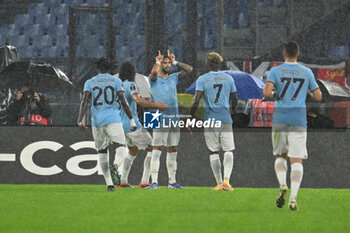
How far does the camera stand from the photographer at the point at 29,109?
11.1 metres

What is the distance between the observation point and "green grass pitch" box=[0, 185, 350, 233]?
16.7 feet

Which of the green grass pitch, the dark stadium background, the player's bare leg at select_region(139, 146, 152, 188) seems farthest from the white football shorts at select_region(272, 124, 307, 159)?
the dark stadium background

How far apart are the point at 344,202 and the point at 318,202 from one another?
29 cm

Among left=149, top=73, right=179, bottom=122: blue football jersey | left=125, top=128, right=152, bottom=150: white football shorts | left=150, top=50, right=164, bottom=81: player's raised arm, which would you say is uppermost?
left=150, top=50, right=164, bottom=81: player's raised arm

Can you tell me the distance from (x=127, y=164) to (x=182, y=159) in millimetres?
987

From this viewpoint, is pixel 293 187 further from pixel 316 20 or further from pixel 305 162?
pixel 316 20

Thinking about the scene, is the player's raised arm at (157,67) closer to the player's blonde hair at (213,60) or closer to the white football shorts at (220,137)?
the player's blonde hair at (213,60)

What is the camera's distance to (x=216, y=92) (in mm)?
8898

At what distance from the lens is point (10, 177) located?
34.1 ft

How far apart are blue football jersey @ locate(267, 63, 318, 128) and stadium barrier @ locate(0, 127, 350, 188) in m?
3.57

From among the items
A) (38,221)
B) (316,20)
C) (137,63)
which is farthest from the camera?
(316,20)

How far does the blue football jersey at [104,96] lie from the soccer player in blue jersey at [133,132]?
2.37 ft

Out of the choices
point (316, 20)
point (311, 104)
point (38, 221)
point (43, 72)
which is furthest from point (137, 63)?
point (38, 221)

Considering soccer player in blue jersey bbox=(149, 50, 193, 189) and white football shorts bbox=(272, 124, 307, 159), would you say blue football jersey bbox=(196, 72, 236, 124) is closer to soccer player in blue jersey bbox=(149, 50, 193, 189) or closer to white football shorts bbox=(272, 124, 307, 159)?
soccer player in blue jersey bbox=(149, 50, 193, 189)
